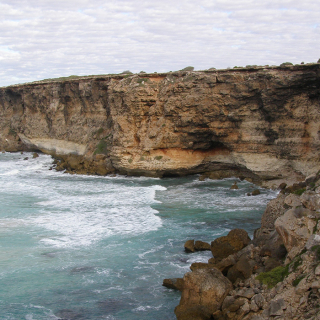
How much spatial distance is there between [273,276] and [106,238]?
10218 millimetres

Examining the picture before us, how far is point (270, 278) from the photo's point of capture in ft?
37.3

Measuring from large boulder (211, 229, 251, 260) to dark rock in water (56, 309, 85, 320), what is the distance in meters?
6.06

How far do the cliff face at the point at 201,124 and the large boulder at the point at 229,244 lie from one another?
1232 centimetres

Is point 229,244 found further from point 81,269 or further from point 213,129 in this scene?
point 213,129

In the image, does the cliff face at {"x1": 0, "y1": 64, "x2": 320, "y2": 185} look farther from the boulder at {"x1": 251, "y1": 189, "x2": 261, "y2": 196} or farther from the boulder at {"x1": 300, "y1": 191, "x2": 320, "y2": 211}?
the boulder at {"x1": 300, "y1": 191, "x2": 320, "y2": 211}

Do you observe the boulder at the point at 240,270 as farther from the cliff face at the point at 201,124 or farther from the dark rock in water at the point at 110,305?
the cliff face at the point at 201,124

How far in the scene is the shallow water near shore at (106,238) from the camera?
1352 centimetres

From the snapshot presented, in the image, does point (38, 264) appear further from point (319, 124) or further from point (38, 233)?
point (319, 124)

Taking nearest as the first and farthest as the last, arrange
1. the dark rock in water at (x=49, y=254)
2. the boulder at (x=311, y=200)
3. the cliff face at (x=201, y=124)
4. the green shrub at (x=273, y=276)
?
the green shrub at (x=273, y=276), the boulder at (x=311, y=200), the dark rock in water at (x=49, y=254), the cliff face at (x=201, y=124)

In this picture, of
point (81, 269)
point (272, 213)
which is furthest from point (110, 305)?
point (272, 213)

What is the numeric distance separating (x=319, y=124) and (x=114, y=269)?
1809 cm

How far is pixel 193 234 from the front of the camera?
19.4 meters

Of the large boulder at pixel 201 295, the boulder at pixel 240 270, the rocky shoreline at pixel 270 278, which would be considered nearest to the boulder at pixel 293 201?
the rocky shoreline at pixel 270 278

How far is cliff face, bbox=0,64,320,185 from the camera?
26734 mm
